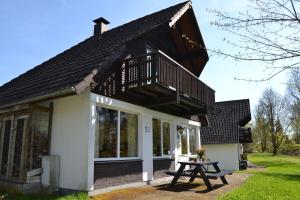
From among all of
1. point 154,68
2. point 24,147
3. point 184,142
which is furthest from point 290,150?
point 24,147

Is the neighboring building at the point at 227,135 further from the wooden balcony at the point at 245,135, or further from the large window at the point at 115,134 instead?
the large window at the point at 115,134

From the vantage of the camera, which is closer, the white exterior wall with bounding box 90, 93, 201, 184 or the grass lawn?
the grass lawn

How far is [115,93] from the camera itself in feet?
31.6

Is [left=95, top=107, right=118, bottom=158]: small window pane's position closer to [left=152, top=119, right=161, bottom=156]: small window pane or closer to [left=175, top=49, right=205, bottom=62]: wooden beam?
[left=152, top=119, right=161, bottom=156]: small window pane

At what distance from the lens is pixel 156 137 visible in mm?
12133

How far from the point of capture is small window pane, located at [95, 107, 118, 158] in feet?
29.6

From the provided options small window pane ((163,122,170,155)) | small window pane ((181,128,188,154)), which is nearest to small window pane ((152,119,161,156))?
small window pane ((163,122,170,155))

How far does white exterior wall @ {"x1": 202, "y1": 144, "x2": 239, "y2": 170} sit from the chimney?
43.6 feet

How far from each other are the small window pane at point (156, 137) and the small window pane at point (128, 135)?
136cm

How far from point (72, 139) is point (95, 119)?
870mm

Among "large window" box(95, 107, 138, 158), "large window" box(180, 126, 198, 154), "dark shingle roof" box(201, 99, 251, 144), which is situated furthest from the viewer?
"dark shingle roof" box(201, 99, 251, 144)

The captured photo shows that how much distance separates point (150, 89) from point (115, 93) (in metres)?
1.15

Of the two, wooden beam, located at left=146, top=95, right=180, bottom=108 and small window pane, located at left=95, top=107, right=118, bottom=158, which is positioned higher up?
wooden beam, located at left=146, top=95, right=180, bottom=108

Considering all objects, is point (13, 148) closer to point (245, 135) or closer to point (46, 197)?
point (46, 197)
